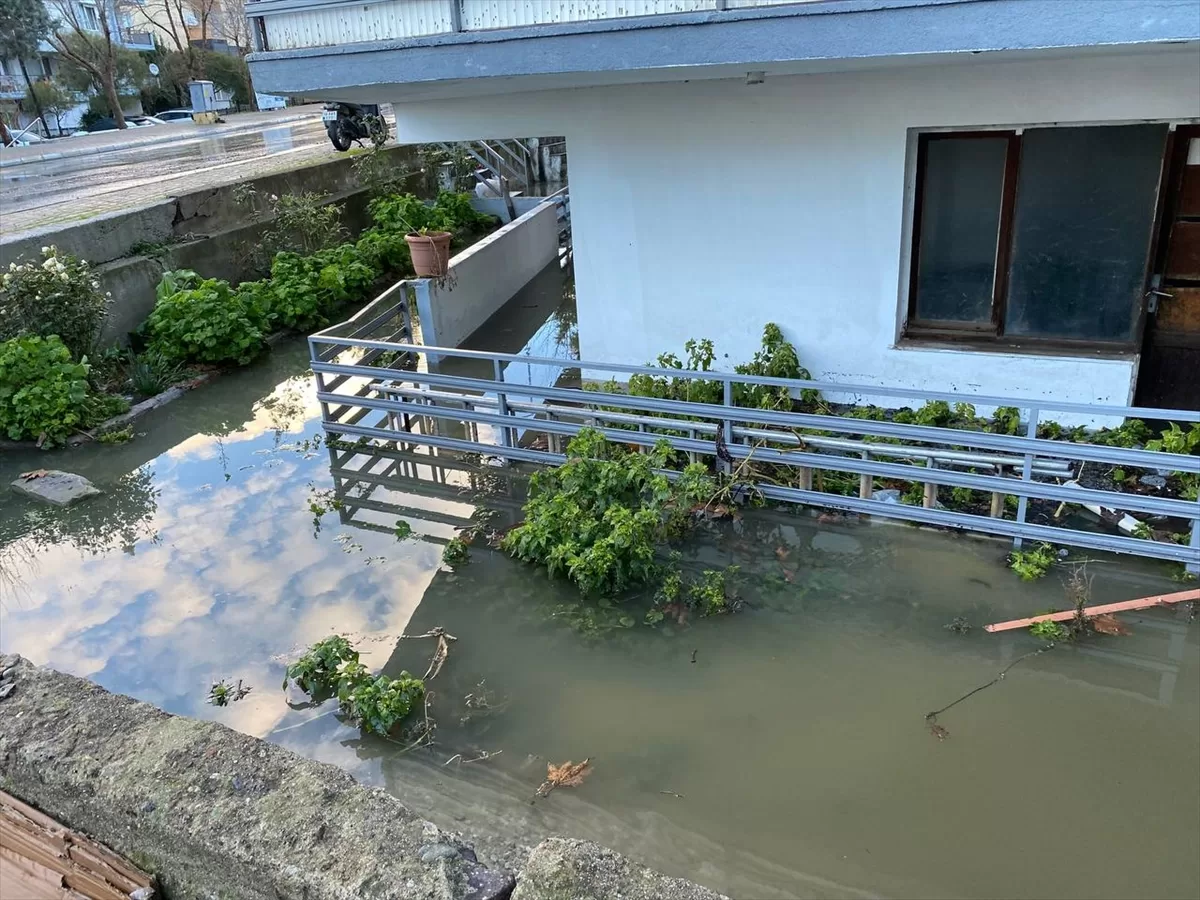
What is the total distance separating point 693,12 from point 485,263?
624 centimetres

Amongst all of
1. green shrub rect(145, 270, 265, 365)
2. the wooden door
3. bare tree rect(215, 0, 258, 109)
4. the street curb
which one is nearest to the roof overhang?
the wooden door

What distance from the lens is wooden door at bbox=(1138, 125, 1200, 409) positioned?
594 cm

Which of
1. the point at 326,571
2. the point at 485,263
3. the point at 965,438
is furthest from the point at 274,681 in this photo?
the point at 485,263

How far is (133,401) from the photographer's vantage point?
8703 mm

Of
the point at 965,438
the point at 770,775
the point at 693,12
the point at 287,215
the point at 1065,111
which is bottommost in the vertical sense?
the point at 770,775

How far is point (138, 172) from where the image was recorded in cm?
1770

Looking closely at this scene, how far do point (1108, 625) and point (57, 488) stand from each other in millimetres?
7233

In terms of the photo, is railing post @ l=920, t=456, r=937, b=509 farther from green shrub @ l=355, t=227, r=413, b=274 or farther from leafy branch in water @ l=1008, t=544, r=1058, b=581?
green shrub @ l=355, t=227, r=413, b=274

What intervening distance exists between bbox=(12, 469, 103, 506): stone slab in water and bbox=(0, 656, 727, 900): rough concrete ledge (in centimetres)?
458

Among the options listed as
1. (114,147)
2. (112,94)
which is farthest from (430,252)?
(112,94)

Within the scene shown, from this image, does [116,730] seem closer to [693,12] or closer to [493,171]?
[693,12]

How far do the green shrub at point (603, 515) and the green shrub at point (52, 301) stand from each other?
529cm

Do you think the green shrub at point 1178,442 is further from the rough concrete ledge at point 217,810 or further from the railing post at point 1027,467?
the rough concrete ledge at point 217,810

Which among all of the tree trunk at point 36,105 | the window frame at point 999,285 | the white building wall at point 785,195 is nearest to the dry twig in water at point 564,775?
the white building wall at point 785,195
